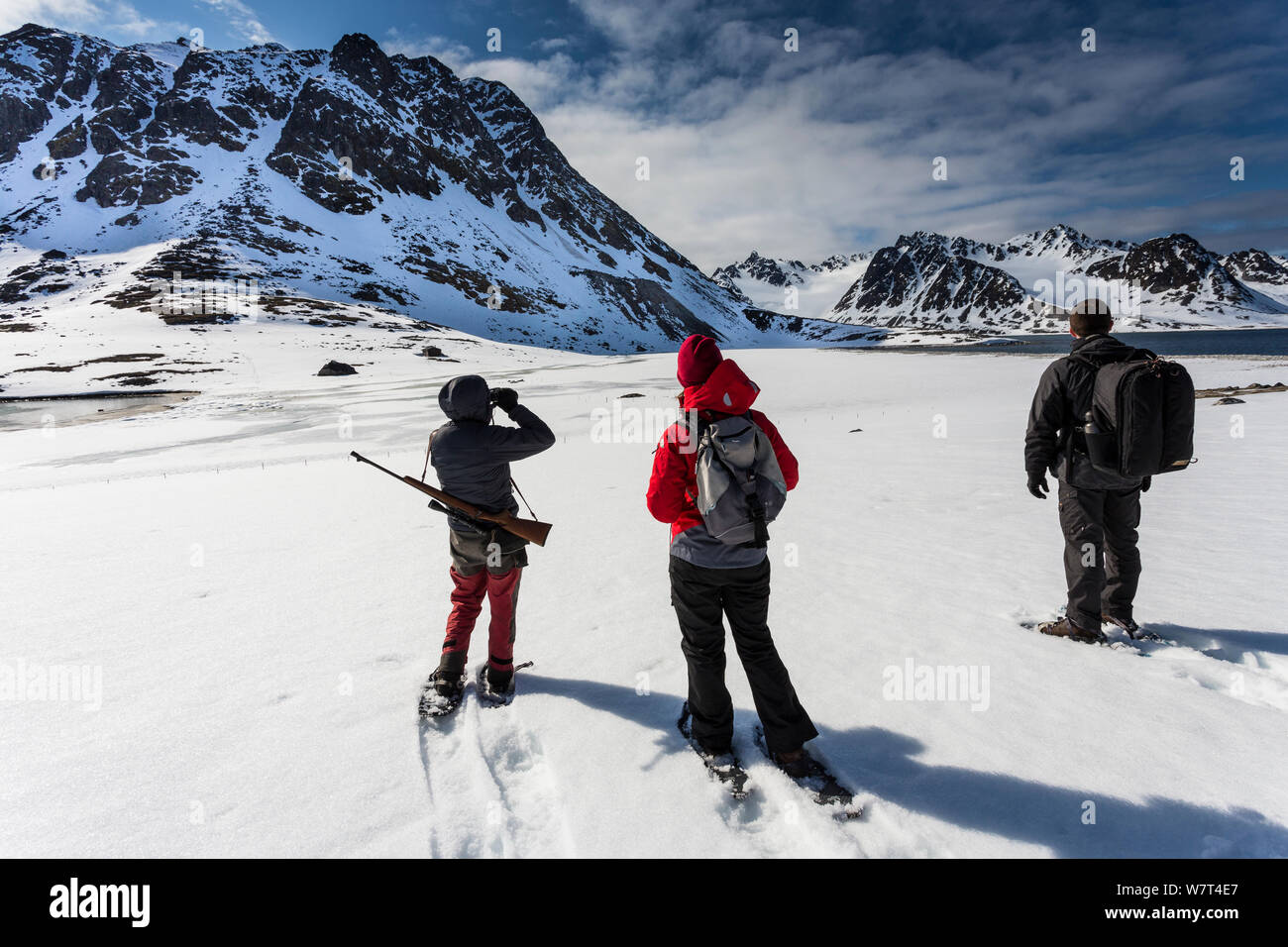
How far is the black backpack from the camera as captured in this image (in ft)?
13.5

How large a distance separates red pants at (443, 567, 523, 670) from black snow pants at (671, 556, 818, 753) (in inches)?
63.6

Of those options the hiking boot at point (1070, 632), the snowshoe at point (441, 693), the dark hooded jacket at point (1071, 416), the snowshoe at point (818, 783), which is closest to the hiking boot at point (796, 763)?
the snowshoe at point (818, 783)

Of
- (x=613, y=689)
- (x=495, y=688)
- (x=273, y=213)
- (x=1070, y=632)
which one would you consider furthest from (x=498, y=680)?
(x=273, y=213)

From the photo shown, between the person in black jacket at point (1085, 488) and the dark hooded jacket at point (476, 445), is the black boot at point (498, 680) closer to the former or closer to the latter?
the dark hooded jacket at point (476, 445)

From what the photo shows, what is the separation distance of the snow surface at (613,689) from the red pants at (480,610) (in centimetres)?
42

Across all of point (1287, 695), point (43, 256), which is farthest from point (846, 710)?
point (43, 256)

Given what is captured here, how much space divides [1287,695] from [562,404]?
24.3m

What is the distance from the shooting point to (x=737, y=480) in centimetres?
317

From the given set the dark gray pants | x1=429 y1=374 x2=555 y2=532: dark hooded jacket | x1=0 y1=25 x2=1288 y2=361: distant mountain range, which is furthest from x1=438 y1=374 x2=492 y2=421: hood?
x1=0 y1=25 x2=1288 y2=361: distant mountain range

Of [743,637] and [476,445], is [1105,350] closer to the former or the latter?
[743,637]

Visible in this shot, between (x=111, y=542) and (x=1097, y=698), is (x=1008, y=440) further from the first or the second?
(x=111, y=542)

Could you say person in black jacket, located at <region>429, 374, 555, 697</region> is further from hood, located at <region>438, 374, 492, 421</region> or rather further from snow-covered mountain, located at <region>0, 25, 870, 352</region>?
snow-covered mountain, located at <region>0, 25, 870, 352</region>

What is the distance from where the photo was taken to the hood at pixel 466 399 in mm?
4207

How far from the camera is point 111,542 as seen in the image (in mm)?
7996
